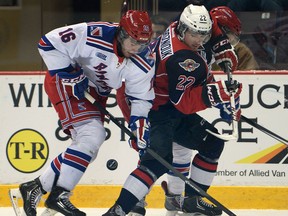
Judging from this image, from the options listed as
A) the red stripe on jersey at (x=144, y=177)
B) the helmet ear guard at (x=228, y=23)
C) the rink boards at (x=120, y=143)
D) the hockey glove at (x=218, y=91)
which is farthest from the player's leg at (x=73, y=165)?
the rink boards at (x=120, y=143)

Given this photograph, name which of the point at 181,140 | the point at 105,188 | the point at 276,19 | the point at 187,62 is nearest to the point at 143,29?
the point at 187,62

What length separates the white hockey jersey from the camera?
4633 millimetres

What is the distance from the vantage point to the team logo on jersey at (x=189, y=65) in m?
4.70

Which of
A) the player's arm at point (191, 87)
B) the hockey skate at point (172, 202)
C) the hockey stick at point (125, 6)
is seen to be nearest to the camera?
the player's arm at point (191, 87)

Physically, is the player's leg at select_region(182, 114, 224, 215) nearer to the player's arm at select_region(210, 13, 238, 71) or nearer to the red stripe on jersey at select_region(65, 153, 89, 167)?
the player's arm at select_region(210, 13, 238, 71)

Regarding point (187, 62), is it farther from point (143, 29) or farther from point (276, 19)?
point (276, 19)

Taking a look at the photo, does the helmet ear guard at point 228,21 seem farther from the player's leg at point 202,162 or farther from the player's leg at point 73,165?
the player's leg at point 73,165

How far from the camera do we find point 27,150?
5.77 m

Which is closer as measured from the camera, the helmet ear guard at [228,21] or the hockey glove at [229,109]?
the hockey glove at [229,109]

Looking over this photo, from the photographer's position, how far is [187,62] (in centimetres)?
470

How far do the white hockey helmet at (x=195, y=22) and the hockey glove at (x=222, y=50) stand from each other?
0.16 metres

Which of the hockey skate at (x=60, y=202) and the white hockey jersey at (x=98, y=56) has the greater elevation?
the white hockey jersey at (x=98, y=56)

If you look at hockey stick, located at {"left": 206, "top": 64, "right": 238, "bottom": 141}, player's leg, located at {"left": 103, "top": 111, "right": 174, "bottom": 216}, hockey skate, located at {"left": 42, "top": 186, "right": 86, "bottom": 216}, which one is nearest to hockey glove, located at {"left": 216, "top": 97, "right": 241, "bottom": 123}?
hockey stick, located at {"left": 206, "top": 64, "right": 238, "bottom": 141}

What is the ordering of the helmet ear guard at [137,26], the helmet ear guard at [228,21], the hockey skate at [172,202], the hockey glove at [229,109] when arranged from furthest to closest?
the hockey skate at [172,202]
the helmet ear guard at [228,21]
the hockey glove at [229,109]
the helmet ear guard at [137,26]
